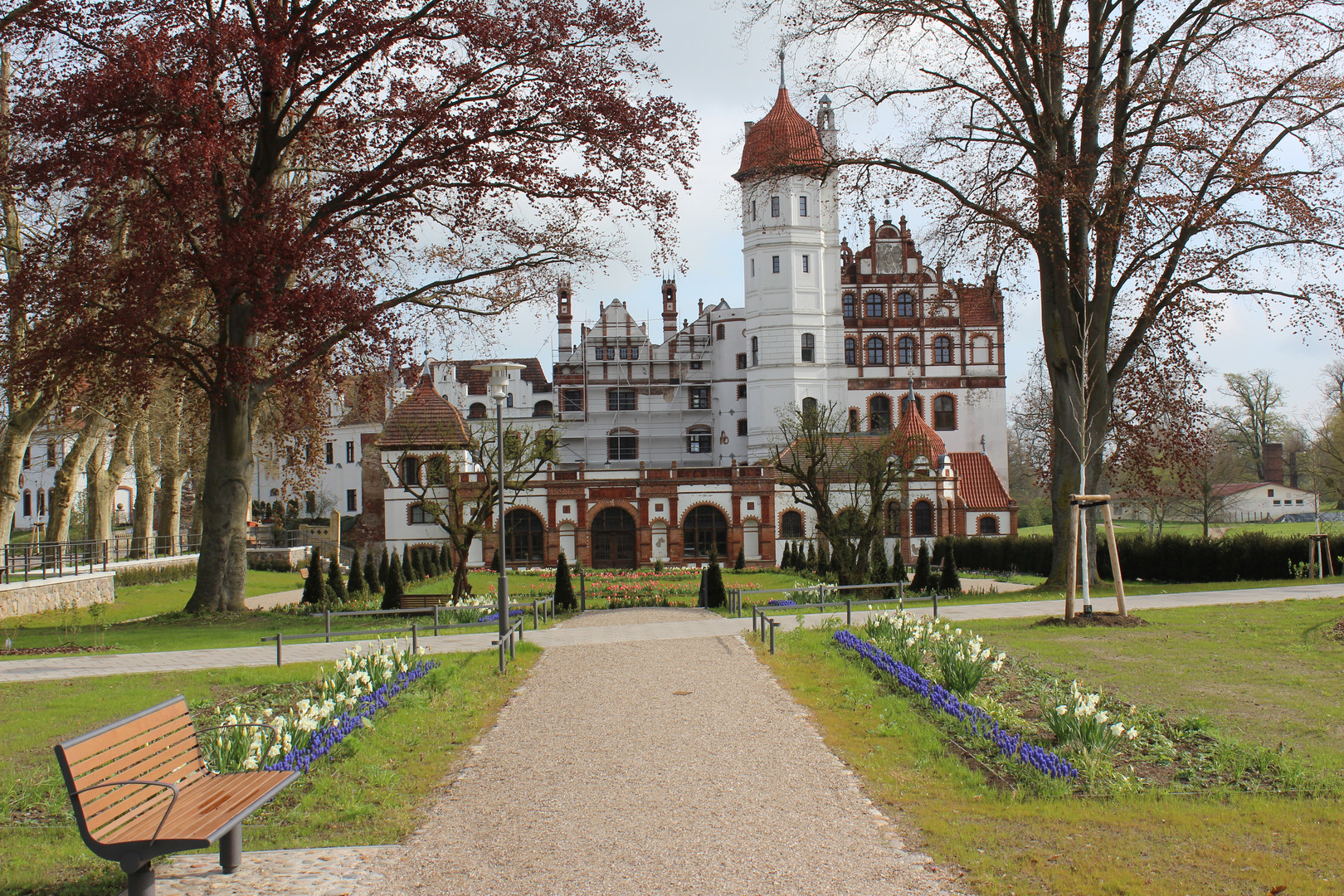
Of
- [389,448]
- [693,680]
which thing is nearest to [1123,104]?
[693,680]

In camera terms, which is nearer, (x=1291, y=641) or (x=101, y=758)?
(x=101, y=758)

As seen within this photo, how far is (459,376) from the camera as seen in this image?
64500mm

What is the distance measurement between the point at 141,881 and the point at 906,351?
5188 centimetres

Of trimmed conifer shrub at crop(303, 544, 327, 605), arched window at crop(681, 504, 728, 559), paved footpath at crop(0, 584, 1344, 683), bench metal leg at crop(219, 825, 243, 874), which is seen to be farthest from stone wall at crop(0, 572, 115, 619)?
arched window at crop(681, 504, 728, 559)

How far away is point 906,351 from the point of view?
54469mm

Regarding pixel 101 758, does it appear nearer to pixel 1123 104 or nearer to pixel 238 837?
pixel 238 837

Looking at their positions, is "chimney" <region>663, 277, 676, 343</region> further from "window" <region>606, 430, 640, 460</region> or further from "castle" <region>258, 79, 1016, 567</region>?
"window" <region>606, 430, 640, 460</region>

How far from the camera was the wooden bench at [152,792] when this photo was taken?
5.20 m

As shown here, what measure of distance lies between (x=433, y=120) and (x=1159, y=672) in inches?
637

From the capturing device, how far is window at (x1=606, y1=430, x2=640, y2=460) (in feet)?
192

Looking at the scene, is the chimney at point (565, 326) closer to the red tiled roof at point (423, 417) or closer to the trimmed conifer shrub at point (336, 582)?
the red tiled roof at point (423, 417)

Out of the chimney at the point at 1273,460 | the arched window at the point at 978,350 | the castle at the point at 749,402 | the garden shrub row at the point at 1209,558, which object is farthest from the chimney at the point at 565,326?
the chimney at the point at 1273,460

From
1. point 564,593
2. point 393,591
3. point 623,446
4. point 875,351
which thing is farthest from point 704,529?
point 393,591

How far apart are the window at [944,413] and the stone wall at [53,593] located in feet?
127
